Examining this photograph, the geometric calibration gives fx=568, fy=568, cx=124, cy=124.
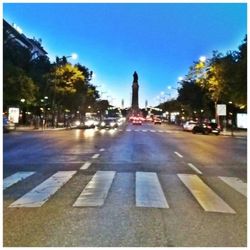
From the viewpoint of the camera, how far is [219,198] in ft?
34.1

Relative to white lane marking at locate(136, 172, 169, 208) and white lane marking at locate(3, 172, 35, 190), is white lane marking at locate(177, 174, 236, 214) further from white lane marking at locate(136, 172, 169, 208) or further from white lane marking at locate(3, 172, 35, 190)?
white lane marking at locate(3, 172, 35, 190)

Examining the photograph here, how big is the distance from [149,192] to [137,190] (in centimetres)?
37

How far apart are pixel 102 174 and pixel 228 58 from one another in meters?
40.1

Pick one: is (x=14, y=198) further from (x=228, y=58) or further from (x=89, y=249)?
(x=228, y=58)

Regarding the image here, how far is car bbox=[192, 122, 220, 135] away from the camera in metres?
61.8

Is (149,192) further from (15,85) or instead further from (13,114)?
(13,114)

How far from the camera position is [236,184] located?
1280 cm

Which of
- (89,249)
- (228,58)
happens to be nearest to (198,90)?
(228,58)

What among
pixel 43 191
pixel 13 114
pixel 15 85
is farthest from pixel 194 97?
pixel 43 191

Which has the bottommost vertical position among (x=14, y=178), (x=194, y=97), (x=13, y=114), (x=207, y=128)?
→ (x=207, y=128)

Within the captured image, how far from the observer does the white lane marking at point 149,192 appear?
375 inches

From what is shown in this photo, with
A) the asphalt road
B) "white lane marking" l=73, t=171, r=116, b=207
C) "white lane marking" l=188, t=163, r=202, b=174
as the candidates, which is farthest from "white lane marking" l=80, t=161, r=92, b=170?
"white lane marking" l=188, t=163, r=202, b=174

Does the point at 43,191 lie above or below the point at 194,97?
below

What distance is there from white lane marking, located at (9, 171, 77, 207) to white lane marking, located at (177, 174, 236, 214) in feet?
8.89
